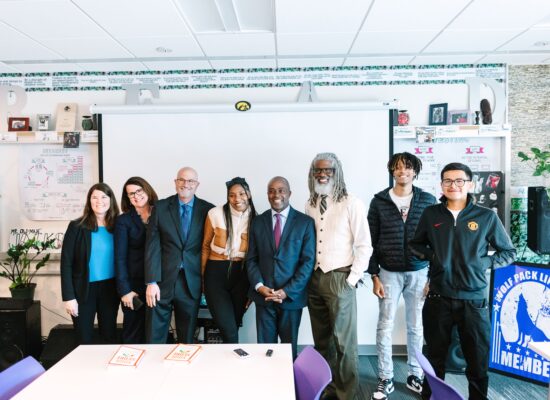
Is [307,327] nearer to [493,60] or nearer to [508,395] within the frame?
[508,395]

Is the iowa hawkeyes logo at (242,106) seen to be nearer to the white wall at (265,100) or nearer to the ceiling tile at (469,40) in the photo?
the white wall at (265,100)

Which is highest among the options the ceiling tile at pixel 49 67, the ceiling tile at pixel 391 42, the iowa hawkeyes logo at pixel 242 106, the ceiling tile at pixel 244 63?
the ceiling tile at pixel 391 42

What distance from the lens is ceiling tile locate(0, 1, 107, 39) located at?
2.42 meters

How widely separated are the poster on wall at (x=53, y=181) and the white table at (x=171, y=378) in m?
2.23

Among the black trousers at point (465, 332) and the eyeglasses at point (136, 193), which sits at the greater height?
the eyeglasses at point (136, 193)

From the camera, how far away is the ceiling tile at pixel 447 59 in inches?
135

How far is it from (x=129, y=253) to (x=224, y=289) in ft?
2.48

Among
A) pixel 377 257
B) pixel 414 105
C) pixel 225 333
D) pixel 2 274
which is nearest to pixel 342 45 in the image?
pixel 414 105

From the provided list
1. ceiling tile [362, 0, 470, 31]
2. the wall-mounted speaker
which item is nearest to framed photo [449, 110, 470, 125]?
the wall-mounted speaker

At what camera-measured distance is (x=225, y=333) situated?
2756 millimetres

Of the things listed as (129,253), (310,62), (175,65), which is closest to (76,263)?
(129,253)

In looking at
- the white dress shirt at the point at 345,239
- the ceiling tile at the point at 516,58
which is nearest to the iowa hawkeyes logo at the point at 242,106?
the white dress shirt at the point at 345,239

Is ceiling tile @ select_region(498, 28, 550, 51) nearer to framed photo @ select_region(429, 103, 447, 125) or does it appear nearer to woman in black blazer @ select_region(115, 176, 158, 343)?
framed photo @ select_region(429, 103, 447, 125)

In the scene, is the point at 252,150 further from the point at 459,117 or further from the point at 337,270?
the point at 459,117
